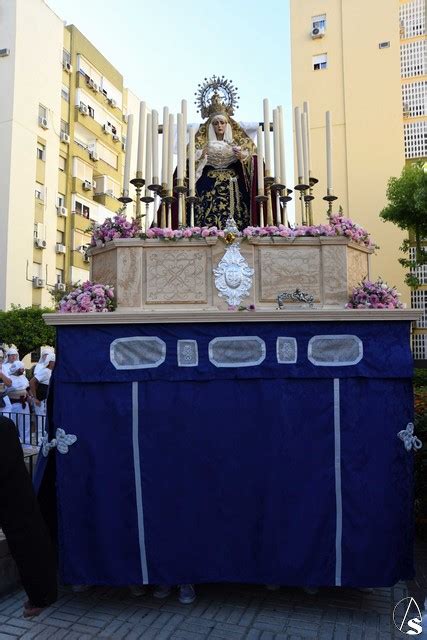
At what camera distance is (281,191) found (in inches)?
219

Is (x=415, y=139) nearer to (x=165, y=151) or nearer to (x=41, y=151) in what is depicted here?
(x=41, y=151)

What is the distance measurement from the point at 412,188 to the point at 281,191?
17058 mm

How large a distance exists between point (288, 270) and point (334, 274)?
406 millimetres

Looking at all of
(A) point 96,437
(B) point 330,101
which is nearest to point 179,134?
(A) point 96,437

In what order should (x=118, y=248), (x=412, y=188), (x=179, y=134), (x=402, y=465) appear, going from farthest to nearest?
(x=412, y=188) → (x=179, y=134) → (x=118, y=248) → (x=402, y=465)

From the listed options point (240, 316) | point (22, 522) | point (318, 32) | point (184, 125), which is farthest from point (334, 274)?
point (318, 32)

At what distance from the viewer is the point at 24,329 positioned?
24.8m

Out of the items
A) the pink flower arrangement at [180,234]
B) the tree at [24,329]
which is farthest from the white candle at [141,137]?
the tree at [24,329]

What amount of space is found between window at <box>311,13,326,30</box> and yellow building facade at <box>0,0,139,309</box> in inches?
557

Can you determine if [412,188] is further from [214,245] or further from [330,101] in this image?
[214,245]

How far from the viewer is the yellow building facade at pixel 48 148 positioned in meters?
28.7

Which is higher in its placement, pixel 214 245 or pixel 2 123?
pixel 2 123

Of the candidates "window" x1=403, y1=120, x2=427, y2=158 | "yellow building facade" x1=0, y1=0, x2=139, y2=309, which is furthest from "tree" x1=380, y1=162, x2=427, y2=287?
"yellow building facade" x1=0, y1=0, x2=139, y2=309

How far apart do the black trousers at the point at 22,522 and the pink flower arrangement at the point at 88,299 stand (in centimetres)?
124
